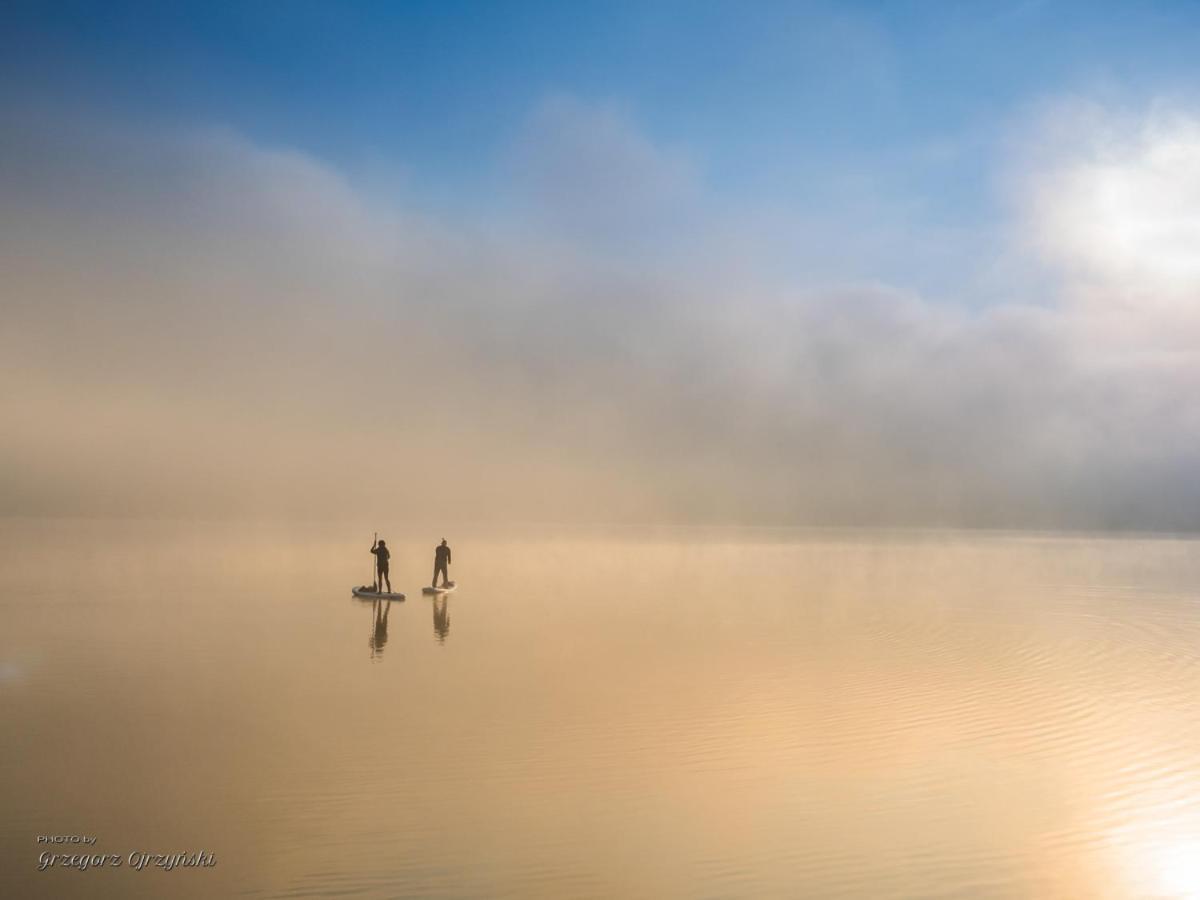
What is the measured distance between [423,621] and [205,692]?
11.4 meters

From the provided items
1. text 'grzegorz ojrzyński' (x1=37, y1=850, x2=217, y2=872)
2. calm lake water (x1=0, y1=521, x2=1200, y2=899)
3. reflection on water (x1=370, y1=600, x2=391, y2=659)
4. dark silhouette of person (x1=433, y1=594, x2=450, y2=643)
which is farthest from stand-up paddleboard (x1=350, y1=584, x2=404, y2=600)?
text 'grzegorz ojrzyński' (x1=37, y1=850, x2=217, y2=872)

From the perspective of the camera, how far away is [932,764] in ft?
40.3

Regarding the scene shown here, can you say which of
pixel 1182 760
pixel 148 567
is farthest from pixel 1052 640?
pixel 148 567

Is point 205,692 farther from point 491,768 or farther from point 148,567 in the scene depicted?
point 148,567

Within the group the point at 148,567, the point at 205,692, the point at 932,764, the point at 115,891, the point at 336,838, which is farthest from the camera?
the point at 148,567

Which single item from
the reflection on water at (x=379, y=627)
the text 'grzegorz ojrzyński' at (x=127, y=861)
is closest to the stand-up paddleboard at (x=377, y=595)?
the reflection on water at (x=379, y=627)

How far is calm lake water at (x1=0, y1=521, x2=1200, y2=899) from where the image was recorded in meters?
8.48

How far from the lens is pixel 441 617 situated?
28156 mm

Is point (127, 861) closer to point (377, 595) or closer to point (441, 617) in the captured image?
point (441, 617)

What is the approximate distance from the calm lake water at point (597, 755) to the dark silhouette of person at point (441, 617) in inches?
11.3

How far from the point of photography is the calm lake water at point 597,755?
27.8 ft

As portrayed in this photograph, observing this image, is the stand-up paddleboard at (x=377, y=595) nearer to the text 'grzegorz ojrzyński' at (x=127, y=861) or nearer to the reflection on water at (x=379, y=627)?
the reflection on water at (x=379, y=627)

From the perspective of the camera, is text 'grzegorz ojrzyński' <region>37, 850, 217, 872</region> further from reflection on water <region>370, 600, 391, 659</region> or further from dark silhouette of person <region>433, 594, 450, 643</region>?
dark silhouette of person <region>433, 594, 450, 643</region>

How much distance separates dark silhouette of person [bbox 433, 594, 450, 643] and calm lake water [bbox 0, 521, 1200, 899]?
29cm
